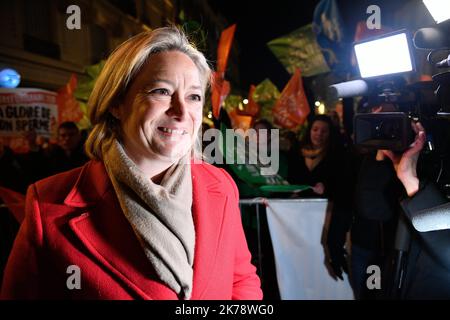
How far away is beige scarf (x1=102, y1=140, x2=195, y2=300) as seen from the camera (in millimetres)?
1124

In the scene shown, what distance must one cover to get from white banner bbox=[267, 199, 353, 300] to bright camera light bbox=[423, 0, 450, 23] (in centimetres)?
190

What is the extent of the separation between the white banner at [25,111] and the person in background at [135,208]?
427 centimetres

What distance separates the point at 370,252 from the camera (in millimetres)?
2631

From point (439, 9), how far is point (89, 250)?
4.77ft

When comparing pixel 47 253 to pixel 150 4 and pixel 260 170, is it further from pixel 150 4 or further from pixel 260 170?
pixel 150 4

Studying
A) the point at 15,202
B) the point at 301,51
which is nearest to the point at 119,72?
the point at 15,202

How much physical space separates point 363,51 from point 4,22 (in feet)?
38.5

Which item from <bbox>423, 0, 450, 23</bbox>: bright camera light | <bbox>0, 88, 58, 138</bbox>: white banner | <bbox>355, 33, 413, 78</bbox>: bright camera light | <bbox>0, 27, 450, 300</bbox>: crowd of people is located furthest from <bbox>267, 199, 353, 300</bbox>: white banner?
<bbox>0, 88, 58, 138</bbox>: white banner

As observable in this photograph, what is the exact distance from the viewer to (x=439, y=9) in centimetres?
143

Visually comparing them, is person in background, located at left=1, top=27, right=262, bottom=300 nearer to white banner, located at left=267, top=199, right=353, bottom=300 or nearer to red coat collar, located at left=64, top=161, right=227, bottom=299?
red coat collar, located at left=64, top=161, right=227, bottom=299

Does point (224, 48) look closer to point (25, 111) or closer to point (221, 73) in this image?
point (221, 73)

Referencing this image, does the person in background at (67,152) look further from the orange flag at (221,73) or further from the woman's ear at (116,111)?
the woman's ear at (116,111)

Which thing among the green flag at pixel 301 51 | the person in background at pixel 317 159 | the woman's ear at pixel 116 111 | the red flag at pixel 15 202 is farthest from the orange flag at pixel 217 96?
the woman's ear at pixel 116 111

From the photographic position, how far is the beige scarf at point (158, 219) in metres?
1.12
